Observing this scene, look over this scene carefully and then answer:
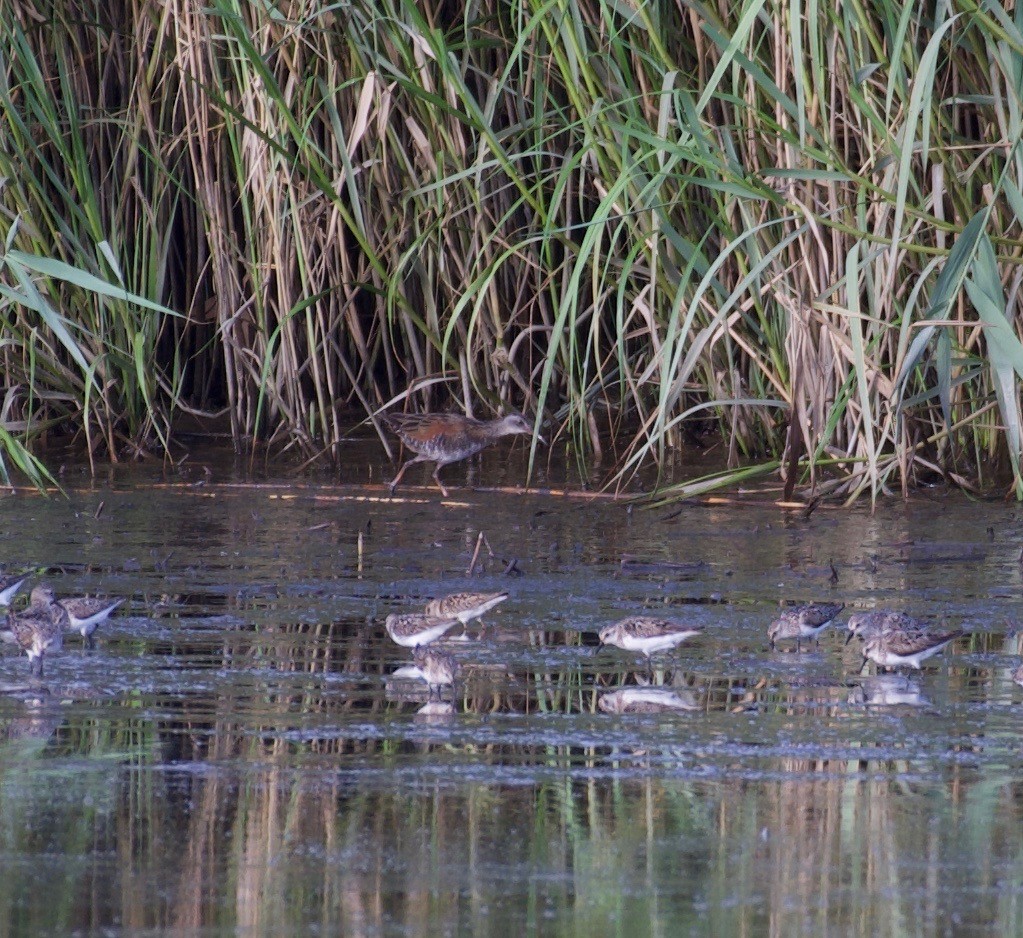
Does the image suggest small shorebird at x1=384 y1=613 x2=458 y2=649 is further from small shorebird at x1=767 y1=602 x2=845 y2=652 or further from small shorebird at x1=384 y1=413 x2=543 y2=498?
small shorebird at x1=384 y1=413 x2=543 y2=498

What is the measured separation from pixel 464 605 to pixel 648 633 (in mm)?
818

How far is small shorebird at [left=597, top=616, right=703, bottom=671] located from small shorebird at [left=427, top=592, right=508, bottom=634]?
21.0 inches

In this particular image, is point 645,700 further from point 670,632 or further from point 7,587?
point 7,587

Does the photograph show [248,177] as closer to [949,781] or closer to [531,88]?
[531,88]

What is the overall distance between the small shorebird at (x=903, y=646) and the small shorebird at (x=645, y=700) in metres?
0.63

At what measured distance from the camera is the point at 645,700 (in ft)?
19.0

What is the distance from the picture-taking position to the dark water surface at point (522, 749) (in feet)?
13.5

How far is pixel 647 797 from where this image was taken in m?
A: 4.82

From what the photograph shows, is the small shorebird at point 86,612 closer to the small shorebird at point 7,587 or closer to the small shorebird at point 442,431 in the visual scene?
the small shorebird at point 7,587

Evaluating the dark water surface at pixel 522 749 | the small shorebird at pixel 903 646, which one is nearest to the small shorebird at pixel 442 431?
the dark water surface at pixel 522 749

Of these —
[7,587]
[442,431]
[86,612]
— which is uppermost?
[442,431]

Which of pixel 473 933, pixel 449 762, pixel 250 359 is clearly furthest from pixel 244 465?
pixel 473 933

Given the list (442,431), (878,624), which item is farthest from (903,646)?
(442,431)

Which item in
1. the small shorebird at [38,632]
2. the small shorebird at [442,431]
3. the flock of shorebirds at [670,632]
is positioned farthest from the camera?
the small shorebird at [442,431]
